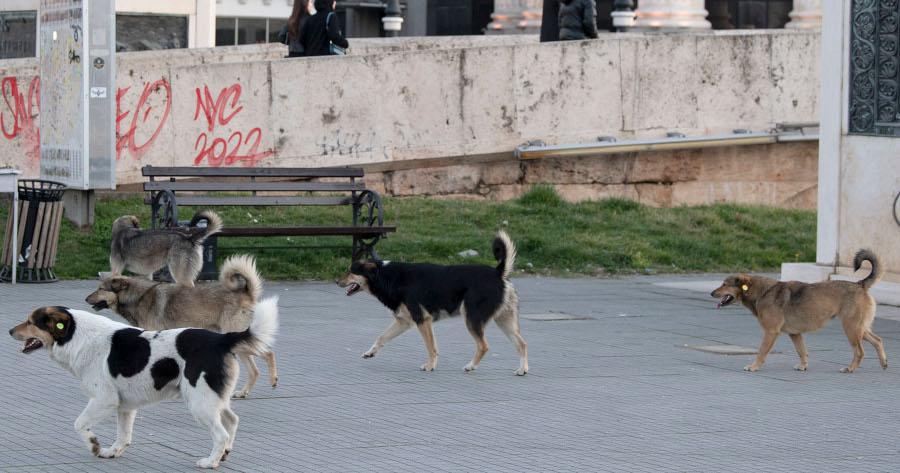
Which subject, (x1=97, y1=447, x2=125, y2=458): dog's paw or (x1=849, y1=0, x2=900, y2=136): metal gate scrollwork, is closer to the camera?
(x1=97, y1=447, x2=125, y2=458): dog's paw

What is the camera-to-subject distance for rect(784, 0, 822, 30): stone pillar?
2744cm

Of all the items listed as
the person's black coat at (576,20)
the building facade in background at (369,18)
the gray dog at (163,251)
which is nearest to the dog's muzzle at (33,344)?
the gray dog at (163,251)

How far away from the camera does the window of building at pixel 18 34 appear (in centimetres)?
2681

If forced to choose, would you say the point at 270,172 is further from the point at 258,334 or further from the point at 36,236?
the point at 258,334

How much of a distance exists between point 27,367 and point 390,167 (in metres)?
10.1

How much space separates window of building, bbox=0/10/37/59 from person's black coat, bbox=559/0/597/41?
11779mm

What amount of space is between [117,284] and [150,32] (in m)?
20.9

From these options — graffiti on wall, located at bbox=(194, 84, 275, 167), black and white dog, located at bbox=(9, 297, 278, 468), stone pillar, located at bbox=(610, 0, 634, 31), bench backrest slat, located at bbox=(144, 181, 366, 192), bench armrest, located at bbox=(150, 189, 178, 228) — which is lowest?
black and white dog, located at bbox=(9, 297, 278, 468)

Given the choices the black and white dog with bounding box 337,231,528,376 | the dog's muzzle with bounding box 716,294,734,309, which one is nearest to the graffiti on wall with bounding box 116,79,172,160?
the black and white dog with bounding box 337,231,528,376

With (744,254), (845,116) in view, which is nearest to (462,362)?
(845,116)

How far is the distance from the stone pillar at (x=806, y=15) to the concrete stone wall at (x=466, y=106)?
652 centimetres

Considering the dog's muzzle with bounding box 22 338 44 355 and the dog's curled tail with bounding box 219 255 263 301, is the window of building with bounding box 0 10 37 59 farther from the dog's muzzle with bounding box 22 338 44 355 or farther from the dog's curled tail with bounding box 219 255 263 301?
the dog's muzzle with bounding box 22 338 44 355

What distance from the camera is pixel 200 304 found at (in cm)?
901

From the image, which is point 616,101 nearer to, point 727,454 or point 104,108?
point 104,108
